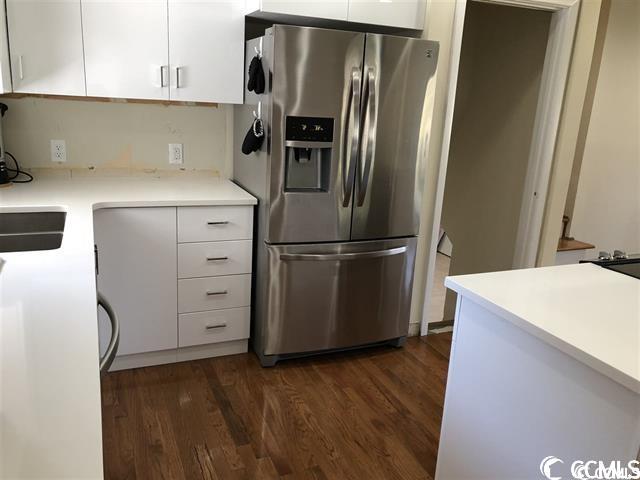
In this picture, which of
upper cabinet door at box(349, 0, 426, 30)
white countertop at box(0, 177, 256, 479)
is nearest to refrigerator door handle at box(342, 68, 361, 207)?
upper cabinet door at box(349, 0, 426, 30)

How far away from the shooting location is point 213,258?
2.67 meters

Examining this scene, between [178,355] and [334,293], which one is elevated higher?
[334,293]

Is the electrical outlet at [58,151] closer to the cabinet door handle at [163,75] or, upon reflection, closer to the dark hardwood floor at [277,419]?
the cabinet door handle at [163,75]

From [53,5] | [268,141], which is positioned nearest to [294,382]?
[268,141]

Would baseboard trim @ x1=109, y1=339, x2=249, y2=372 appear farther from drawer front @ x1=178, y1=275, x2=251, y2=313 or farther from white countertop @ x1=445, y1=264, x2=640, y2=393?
white countertop @ x1=445, y1=264, x2=640, y2=393

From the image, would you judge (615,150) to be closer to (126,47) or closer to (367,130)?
(367,130)

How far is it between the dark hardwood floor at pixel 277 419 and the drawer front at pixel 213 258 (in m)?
0.51

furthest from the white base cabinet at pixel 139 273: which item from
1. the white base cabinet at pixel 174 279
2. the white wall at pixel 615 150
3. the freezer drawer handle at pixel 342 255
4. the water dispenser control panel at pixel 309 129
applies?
the white wall at pixel 615 150

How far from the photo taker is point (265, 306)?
2.69 m

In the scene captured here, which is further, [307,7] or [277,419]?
[307,7]

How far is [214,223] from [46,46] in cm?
110

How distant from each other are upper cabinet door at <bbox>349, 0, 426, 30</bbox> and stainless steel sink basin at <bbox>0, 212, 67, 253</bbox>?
5.66 feet

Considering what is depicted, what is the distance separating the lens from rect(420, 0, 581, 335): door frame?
114 inches

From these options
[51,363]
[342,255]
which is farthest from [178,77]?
[51,363]
